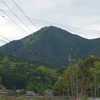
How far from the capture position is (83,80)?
25891 mm

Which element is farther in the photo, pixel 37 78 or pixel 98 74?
pixel 37 78

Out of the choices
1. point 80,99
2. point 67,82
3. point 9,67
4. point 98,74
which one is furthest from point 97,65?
point 9,67

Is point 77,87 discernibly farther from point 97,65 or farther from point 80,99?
point 97,65

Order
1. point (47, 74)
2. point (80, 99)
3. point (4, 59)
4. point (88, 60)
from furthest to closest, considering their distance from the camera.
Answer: point (4, 59) < point (47, 74) < point (88, 60) < point (80, 99)

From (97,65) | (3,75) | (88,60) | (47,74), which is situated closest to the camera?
Answer: (97,65)

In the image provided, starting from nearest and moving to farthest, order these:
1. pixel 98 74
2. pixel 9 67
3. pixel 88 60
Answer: pixel 98 74
pixel 88 60
pixel 9 67

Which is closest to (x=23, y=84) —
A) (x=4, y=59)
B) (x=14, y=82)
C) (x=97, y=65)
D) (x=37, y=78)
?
(x=14, y=82)

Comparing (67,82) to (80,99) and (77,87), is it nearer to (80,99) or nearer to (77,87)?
(77,87)

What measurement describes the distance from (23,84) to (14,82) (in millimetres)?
5030

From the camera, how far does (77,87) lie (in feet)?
85.4

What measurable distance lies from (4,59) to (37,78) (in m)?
56.3

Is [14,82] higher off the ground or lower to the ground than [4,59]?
lower

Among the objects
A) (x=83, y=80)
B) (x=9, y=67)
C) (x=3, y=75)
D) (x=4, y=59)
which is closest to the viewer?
(x=83, y=80)

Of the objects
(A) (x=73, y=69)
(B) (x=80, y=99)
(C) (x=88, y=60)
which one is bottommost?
(B) (x=80, y=99)
